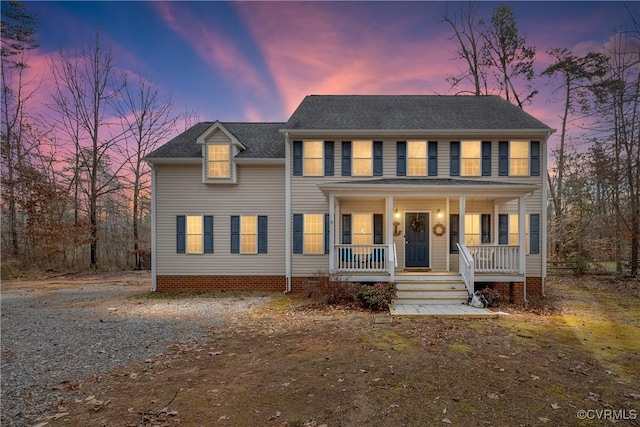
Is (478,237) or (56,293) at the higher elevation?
(478,237)

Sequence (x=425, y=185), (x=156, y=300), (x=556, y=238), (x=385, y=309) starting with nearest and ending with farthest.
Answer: (x=385, y=309) < (x=425, y=185) < (x=156, y=300) < (x=556, y=238)

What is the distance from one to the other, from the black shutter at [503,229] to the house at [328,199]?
0.04 m

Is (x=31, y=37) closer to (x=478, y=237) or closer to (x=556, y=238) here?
(x=478, y=237)

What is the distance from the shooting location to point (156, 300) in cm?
1073

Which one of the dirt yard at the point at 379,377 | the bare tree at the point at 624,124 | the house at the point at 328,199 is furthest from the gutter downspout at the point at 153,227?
the bare tree at the point at 624,124

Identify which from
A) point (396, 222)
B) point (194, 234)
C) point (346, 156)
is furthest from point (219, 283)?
point (396, 222)

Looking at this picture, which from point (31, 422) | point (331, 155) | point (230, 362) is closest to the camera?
point (31, 422)

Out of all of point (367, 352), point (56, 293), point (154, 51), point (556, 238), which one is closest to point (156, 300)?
point (56, 293)

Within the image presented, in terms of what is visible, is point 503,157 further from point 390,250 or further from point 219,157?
point 219,157

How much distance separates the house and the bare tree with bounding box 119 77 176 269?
12.1 m

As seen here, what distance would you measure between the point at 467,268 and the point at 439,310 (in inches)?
85.6

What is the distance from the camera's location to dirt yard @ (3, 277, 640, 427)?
11.8 feet

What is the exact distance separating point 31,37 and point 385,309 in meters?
25.9

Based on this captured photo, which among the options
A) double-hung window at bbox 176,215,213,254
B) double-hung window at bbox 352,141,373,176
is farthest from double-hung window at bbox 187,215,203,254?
double-hung window at bbox 352,141,373,176
